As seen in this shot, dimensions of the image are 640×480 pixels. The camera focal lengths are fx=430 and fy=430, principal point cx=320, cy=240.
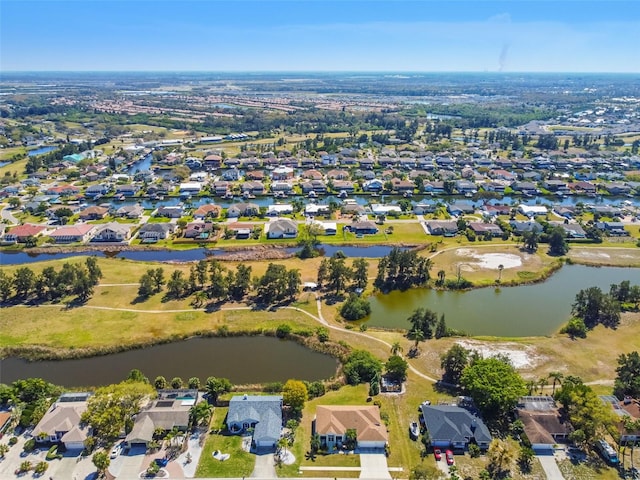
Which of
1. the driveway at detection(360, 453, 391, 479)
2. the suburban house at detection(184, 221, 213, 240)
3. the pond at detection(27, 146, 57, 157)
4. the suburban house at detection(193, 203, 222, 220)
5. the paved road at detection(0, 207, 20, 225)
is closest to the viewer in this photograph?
the driveway at detection(360, 453, 391, 479)

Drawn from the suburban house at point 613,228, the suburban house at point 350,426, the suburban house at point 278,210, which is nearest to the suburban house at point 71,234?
the suburban house at point 278,210

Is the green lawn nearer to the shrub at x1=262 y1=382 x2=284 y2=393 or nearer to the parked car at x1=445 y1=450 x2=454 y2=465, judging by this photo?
the shrub at x1=262 y1=382 x2=284 y2=393

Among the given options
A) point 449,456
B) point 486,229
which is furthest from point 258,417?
point 486,229

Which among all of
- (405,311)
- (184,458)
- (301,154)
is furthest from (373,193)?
(184,458)

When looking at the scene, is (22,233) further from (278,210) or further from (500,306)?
(500,306)

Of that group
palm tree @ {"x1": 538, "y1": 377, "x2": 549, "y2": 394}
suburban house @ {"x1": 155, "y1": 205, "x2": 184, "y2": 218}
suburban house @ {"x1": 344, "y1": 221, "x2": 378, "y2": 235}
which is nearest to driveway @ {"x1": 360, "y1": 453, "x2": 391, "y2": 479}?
palm tree @ {"x1": 538, "y1": 377, "x2": 549, "y2": 394}

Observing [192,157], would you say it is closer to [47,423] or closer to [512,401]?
[47,423]

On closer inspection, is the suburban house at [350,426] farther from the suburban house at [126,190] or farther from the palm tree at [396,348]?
the suburban house at [126,190]
